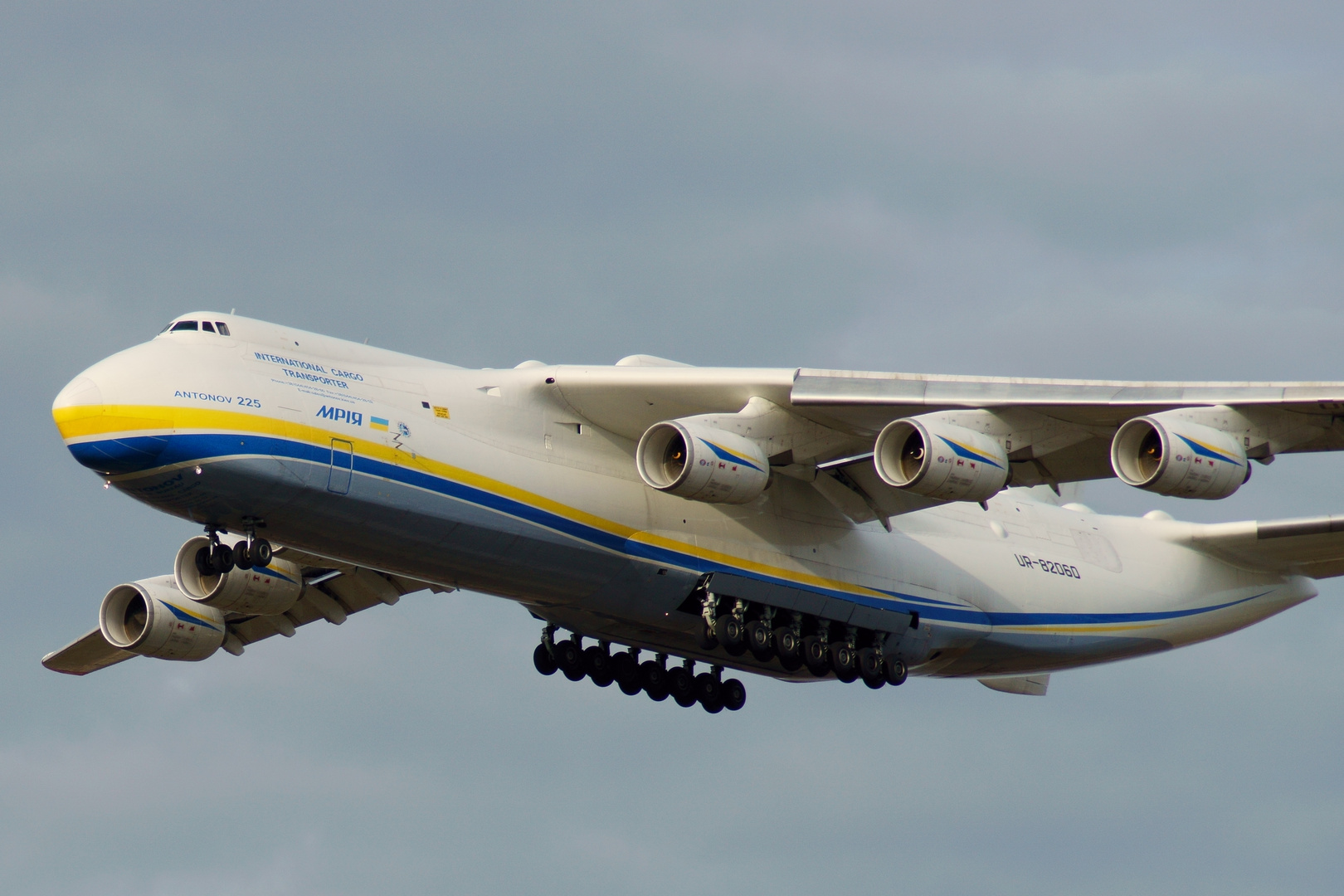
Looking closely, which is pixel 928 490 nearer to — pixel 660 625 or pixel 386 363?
pixel 660 625

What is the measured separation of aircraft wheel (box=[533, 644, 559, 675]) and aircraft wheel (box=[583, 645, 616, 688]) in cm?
33

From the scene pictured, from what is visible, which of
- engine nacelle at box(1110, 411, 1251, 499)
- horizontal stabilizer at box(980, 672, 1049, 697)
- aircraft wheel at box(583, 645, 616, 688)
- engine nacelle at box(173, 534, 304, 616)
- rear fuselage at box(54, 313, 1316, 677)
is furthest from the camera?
horizontal stabilizer at box(980, 672, 1049, 697)

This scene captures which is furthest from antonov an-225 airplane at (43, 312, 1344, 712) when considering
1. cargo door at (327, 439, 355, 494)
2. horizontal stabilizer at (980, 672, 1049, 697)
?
horizontal stabilizer at (980, 672, 1049, 697)

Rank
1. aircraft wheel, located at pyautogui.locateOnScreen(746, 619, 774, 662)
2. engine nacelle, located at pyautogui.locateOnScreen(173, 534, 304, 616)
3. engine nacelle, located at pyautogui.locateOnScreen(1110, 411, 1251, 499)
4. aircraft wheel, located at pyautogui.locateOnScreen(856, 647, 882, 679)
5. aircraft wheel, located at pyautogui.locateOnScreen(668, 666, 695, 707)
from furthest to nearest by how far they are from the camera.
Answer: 1. aircraft wheel, located at pyautogui.locateOnScreen(668, 666, 695, 707)
2. aircraft wheel, located at pyautogui.locateOnScreen(856, 647, 882, 679)
3. engine nacelle, located at pyautogui.locateOnScreen(173, 534, 304, 616)
4. aircraft wheel, located at pyautogui.locateOnScreen(746, 619, 774, 662)
5. engine nacelle, located at pyautogui.locateOnScreen(1110, 411, 1251, 499)

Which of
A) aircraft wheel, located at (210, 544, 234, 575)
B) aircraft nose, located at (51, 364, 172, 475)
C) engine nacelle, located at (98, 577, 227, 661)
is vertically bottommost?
engine nacelle, located at (98, 577, 227, 661)

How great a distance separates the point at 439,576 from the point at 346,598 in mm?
4347

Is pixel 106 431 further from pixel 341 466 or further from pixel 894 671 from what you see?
pixel 894 671

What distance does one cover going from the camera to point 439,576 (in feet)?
59.3

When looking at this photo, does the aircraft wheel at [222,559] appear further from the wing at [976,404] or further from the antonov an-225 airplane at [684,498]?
the wing at [976,404]

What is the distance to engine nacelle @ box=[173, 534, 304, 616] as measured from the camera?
19.8 m

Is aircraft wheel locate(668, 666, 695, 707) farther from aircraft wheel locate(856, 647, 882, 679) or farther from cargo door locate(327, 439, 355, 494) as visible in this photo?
cargo door locate(327, 439, 355, 494)

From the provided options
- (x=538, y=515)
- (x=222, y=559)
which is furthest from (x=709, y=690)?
(x=222, y=559)

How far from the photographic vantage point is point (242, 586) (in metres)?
20.5

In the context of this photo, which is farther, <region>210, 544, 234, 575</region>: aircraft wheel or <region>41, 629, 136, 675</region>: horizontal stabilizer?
<region>41, 629, 136, 675</region>: horizontal stabilizer
